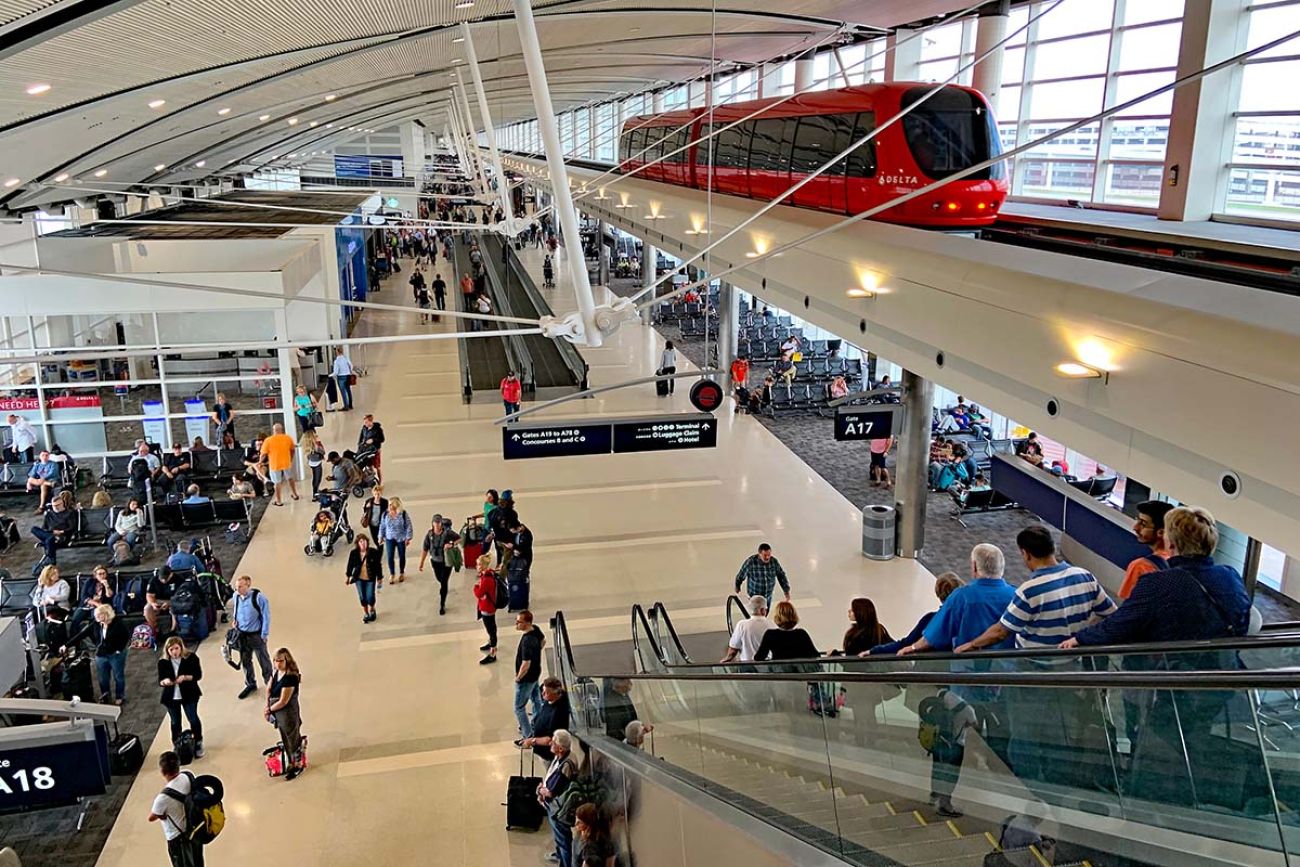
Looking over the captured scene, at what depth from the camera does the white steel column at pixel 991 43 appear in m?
18.2

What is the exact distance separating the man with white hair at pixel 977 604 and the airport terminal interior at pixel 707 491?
0.03 metres

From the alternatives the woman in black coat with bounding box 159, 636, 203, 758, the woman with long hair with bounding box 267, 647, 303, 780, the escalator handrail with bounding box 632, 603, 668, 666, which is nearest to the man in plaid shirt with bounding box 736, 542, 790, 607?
the escalator handrail with bounding box 632, 603, 668, 666

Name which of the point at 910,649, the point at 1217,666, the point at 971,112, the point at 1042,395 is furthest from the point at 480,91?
the point at 1217,666

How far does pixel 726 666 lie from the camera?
7.06 meters

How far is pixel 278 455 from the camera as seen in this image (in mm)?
15883

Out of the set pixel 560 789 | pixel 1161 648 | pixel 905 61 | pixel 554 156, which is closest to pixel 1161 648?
pixel 1161 648

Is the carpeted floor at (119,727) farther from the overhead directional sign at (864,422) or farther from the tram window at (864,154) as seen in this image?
the tram window at (864,154)

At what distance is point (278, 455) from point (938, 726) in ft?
45.0

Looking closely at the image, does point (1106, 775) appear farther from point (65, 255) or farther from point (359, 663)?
point (65, 255)

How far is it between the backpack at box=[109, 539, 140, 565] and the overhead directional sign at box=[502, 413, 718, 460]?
532cm

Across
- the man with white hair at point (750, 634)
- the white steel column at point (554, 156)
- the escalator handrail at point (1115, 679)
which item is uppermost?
the white steel column at point (554, 156)

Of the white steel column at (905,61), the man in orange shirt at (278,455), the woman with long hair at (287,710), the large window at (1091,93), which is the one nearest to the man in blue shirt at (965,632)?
the woman with long hair at (287,710)

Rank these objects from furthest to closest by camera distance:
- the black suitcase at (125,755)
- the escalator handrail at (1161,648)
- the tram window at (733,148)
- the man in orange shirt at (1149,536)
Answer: the tram window at (733,148) → the black suitcase at (125,755) → the man in orange shirt at (1149,536) → the escalator handrail at (1161,648)

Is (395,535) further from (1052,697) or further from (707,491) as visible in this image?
(1052,697)
